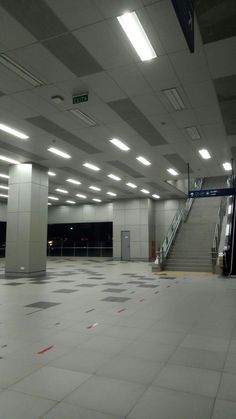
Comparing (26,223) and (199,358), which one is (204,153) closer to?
(26,223)

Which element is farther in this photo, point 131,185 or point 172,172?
point 131,185

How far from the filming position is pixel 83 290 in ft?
28.8

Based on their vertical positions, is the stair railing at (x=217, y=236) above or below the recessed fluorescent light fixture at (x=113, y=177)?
below

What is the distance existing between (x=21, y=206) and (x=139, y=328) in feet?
30.1

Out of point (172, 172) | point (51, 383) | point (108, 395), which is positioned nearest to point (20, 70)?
point (51, 383)

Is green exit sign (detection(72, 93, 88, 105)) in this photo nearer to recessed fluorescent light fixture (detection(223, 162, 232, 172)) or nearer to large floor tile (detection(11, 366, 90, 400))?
large floor tile (detection(11, 366, 90, 400))

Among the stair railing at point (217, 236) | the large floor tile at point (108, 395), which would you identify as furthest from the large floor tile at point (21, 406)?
the stair railing at point (217, 236)

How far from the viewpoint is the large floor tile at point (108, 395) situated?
253 cm

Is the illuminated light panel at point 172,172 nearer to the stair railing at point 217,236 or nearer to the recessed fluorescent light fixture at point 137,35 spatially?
the stair railing at point 217,236

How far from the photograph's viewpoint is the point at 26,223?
41.2ft

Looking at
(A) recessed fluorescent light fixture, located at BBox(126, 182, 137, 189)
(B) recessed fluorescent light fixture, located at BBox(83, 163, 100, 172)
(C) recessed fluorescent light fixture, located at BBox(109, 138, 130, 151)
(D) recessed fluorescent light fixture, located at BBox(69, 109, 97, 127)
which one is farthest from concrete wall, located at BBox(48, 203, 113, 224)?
(D) recessed fluorescent light fixture, located at BBox(69, 109, 97, 127)

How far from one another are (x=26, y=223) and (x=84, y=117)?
229 inches

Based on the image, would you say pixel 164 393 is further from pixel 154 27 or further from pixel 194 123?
pixel 194 123

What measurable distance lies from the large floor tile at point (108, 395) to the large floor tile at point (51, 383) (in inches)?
3.8
